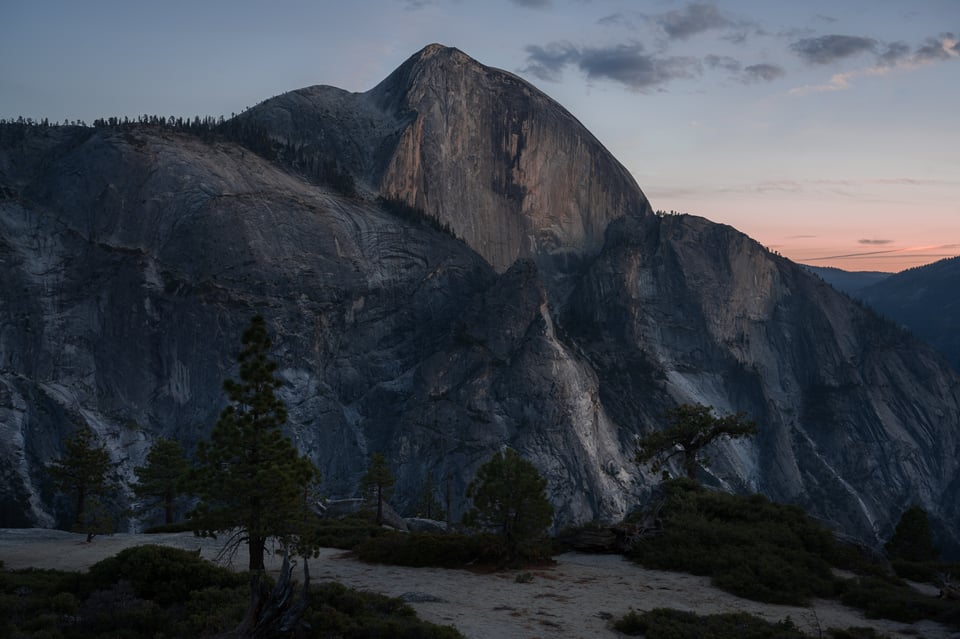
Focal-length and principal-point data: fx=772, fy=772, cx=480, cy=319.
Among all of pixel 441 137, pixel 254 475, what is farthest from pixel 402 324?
pixel 254 475

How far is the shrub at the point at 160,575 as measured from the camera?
25.2 meters

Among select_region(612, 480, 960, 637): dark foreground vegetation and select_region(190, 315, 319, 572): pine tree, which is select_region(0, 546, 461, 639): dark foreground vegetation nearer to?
select_region(190, 315, 319, 572): pine tree

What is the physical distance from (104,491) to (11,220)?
77.2m

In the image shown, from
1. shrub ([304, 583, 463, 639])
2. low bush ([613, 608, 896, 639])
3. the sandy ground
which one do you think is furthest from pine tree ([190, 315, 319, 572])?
low bush ([613, 608, 896, 639])

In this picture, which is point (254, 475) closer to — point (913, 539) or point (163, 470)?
point (163, 470)

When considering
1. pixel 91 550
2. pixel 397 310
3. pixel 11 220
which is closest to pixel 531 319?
pixel 397 310

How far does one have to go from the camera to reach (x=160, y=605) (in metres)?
24.6

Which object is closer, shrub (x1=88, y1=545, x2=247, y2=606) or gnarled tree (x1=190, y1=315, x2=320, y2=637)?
shrub (x1=88, y1=545, x2=247, y2=606)

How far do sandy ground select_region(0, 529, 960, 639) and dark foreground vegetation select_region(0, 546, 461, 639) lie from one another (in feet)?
8.38

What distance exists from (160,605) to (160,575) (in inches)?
62.9

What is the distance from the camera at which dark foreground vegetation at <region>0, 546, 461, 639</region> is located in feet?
69.1

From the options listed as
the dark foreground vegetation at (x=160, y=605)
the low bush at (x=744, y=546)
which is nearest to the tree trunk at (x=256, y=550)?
the dark foreground vegetation at (x=160, y=605)

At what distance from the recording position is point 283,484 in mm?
28203

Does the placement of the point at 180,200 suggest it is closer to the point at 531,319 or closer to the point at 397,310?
the point at 397,310
